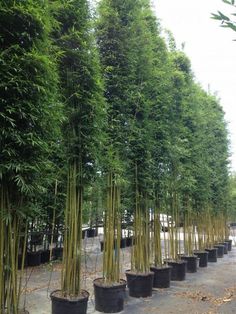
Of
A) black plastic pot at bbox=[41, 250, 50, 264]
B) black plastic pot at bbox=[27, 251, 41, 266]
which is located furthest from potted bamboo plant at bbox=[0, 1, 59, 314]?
black plastic pot at bbox=[41, 250, 50, 264]

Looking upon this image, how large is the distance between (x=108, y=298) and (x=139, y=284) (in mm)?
658

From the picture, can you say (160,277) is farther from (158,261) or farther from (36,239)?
(36,239)

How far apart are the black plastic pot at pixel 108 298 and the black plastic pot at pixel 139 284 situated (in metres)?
0.52

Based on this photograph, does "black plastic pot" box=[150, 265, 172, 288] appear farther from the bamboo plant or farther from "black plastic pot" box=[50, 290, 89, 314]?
"black plastic pot" box=[50, 290, 89, 314]

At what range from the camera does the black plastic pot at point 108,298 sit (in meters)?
3.28

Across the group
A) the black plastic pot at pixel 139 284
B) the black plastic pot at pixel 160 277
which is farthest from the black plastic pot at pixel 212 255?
the black plastic pot at pixel 139 284

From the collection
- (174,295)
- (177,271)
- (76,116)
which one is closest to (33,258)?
(177,271)

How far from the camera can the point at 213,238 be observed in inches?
299

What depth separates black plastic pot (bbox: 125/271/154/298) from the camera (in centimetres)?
384

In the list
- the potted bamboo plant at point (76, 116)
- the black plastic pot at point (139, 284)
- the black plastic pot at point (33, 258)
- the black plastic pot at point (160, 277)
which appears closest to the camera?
the potted bamboo plant at point (76, 116)

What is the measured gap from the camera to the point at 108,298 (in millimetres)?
3281

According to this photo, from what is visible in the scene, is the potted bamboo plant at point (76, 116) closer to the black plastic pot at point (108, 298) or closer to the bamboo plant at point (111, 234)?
the black plastic pot at point (108, 298)

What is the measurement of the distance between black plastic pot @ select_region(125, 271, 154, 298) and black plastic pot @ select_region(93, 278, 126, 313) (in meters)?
0.52

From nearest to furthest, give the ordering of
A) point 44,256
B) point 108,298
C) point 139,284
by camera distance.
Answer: point 108,298 → point 139,284 → point 44,256
